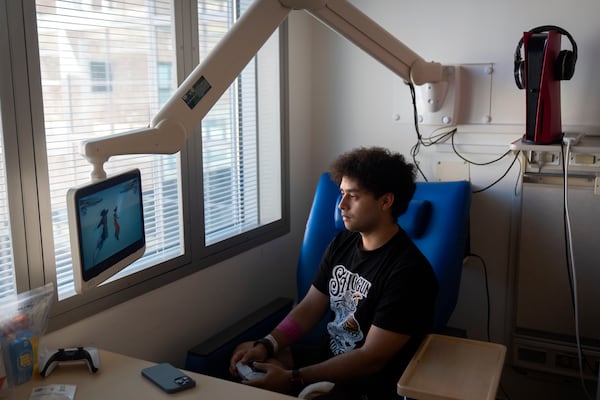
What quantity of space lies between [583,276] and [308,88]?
4.69 ft

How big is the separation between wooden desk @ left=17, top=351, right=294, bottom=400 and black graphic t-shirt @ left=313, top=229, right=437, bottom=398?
1.44 feet

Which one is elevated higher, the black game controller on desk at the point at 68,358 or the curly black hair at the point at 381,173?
the curly black hair at the point at 381,173

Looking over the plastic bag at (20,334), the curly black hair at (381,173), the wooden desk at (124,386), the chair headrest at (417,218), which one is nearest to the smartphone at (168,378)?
the wooden desk at (124,386)

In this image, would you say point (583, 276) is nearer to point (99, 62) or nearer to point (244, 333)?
point (244, 333)

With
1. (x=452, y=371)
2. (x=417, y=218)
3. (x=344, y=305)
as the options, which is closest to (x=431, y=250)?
(x=417, y=218)

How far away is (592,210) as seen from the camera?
2.27 meters

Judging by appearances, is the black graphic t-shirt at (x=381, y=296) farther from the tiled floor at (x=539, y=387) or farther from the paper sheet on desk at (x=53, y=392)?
the tiled floor at (x=539, y=387)

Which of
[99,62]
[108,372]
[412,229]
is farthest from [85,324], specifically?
[412,229]

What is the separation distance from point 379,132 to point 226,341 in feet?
3.97

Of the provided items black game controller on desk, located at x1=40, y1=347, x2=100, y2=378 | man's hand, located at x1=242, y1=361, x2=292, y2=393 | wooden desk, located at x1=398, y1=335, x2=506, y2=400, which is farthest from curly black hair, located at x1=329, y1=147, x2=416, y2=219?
black game controller on desk, located at x1=40, y1=347, x2=100, y2=378

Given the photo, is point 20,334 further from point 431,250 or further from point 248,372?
point 431,250

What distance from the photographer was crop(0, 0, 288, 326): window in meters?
1.70

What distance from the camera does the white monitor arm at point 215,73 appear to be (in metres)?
1.24

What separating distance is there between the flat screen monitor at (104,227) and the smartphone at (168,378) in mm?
364
